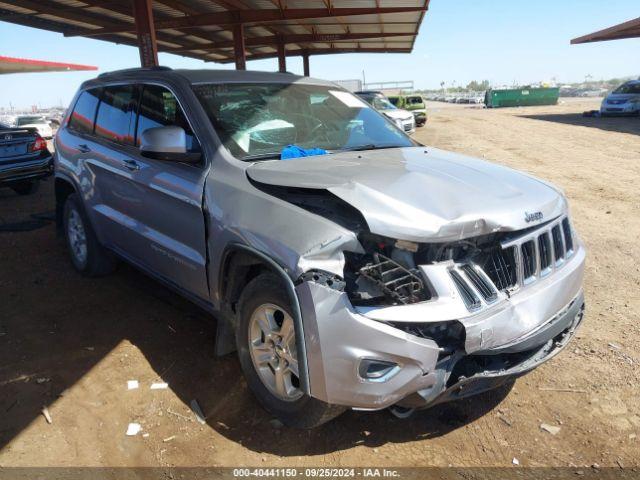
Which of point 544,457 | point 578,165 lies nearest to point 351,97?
point 544,457

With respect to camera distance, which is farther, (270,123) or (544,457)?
(270,123)

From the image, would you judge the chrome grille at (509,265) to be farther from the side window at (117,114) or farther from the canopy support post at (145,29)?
the canopy support post at (145,29)

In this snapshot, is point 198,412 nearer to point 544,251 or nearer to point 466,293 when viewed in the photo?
point 466,293

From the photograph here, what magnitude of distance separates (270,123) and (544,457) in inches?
102

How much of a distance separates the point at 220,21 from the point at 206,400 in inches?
501

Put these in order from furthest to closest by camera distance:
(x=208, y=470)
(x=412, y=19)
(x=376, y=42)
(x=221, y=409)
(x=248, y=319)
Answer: (x=376, y=42)
(x=412, y=19)
(x=221, y=409)
(x=248, y=319)
(x=208, y=470)

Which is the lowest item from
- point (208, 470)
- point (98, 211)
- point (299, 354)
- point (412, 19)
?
point (208, 470)

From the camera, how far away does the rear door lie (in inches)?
127

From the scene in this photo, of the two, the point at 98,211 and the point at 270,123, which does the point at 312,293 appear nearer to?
the point at 270,123

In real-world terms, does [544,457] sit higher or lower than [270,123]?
lower

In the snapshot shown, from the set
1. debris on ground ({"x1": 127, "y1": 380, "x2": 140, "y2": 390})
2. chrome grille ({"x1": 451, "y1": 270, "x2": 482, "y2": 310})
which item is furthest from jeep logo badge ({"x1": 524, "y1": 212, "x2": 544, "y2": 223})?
debris on ground ({"x1": 127, "y1": 380, "x2": 140, "y2": 390})

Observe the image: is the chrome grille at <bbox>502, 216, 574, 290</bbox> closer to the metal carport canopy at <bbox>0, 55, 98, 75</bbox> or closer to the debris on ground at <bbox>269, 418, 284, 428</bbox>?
the debris on ground at <bbox>269, 418, 284, 428</bbox>

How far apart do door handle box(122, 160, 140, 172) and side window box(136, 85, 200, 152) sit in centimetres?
16

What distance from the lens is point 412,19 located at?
1457cm
